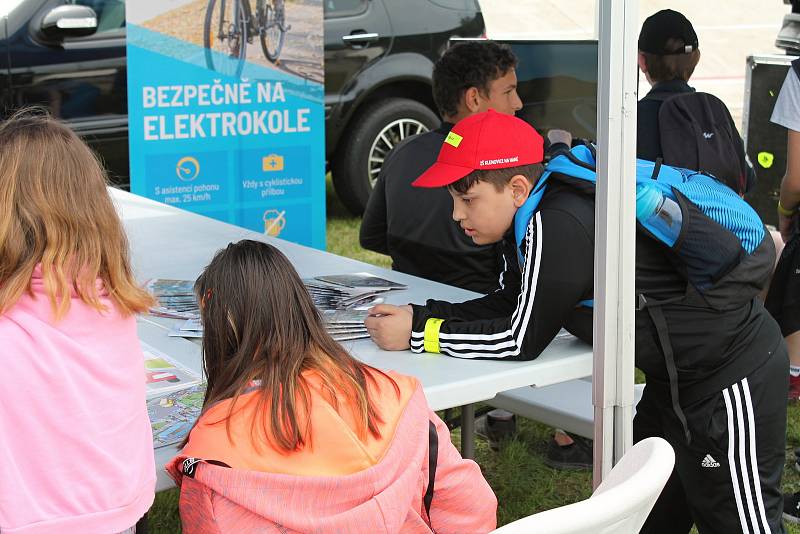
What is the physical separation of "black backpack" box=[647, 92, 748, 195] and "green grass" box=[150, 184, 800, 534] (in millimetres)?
1102

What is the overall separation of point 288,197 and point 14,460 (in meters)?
4.57

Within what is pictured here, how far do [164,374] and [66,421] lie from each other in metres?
0.73

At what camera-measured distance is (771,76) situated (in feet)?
19.5

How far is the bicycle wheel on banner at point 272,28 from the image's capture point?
224 inches

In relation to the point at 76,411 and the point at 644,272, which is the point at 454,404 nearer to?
the point at 644,272

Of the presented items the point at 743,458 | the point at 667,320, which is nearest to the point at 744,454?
the point at 743,458

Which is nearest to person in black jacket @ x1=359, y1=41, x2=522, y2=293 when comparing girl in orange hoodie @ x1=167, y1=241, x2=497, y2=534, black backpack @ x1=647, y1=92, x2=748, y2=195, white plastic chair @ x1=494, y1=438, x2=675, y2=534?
black backpack @ x1=647, y1=92, x2=748, y2=195

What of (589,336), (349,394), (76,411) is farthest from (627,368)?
(76,411)

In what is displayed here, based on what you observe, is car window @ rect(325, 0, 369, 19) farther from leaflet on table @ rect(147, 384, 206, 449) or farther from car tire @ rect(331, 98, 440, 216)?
leaflet on table @ rect(147, 384, 206, 449)

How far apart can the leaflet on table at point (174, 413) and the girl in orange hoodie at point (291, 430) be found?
19 cm

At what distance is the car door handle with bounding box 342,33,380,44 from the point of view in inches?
274

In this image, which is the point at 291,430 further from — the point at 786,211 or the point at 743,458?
the point at 786,211

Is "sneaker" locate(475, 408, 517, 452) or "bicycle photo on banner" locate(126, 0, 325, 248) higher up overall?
"bicycle photo on banner" locate(126, 0, 325, 248)

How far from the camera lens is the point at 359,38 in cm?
699
